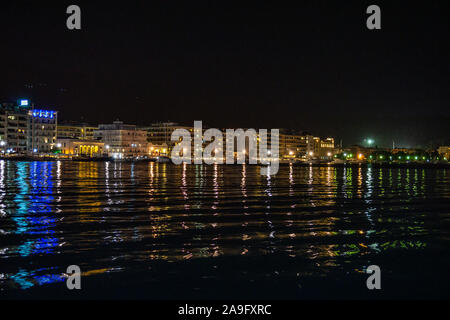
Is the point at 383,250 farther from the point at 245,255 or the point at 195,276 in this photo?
the point at 195,276

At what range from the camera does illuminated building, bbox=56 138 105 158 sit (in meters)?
162

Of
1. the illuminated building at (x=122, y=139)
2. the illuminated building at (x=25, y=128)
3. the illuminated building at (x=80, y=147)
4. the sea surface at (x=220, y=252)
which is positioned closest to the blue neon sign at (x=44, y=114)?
the illuminated building at (x=25, y=128)

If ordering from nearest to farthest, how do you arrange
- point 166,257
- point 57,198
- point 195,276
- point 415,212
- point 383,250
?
point 195,276, point 166,257, point 383,250, point 415,212, point 57,198

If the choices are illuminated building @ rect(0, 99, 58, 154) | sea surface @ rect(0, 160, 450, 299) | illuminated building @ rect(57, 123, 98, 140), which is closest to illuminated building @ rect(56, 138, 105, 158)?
illuminated building @ rect(0, 99, 58, 154)

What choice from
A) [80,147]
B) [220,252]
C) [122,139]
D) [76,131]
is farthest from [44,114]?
[220,252]

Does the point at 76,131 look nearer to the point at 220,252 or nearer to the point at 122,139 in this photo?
the point at 122,139

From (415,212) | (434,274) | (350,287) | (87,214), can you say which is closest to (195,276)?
(350,287)

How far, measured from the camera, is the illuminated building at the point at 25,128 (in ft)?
481

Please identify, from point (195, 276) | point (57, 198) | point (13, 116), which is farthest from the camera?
point (13, 116)

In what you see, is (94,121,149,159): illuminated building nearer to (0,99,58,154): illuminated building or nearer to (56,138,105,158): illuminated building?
(56,138,105,158): illuminated building

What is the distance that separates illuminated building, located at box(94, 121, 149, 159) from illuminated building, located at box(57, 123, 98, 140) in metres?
3.35

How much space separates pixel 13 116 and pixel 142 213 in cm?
14906

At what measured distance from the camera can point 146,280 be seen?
27.0 feet

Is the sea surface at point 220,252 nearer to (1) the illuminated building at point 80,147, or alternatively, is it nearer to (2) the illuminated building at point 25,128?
(2) the illuminated building at point 25,128
